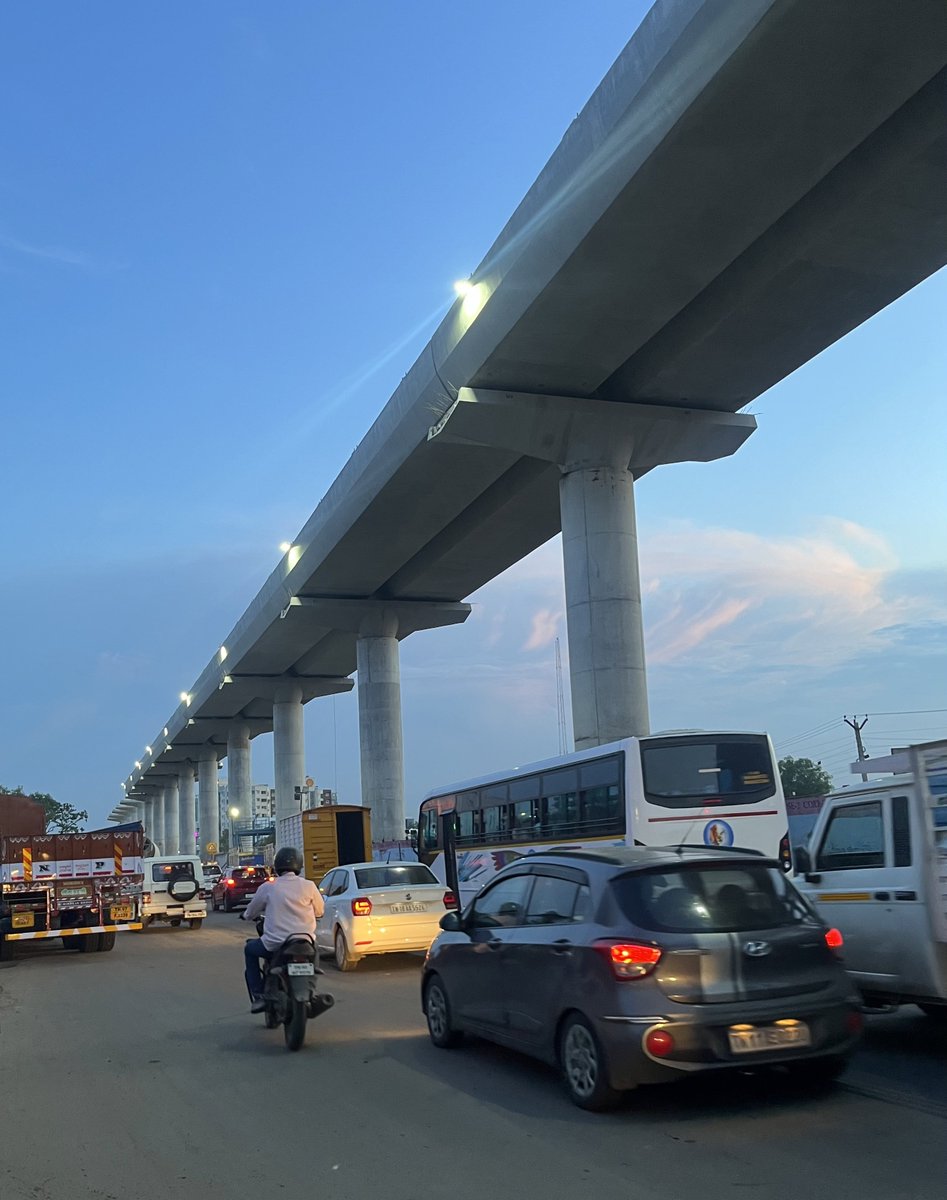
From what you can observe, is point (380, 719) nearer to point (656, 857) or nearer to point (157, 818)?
point (656, 857)

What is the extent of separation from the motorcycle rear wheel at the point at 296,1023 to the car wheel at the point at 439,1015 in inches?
39.7

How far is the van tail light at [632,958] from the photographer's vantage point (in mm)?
6613

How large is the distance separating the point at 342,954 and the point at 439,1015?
267 inches

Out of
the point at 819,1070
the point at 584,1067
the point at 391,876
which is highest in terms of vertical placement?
the point at 391,876

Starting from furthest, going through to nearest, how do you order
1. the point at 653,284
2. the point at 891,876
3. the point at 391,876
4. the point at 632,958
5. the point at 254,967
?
1. the point at 653,284
2. the point at 391,876
3. the point at 254,967
4. the point at 891,876
5. the point at 632,958

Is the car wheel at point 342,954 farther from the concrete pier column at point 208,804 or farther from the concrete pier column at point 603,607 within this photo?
the concrete pier column at point 208,804

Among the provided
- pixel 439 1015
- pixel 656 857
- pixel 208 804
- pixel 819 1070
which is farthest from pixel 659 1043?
pixel 208 804

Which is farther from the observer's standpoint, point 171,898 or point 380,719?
point 380,719

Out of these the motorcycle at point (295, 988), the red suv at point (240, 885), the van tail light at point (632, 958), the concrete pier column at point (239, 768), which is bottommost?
the red suv at point (240, 885)

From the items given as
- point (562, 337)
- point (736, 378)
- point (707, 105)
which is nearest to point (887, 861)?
point (707, 105)

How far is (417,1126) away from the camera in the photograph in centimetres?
670

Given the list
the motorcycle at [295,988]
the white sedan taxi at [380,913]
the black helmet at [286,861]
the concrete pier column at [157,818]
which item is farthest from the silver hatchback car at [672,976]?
the concrete pier column at [157,818]

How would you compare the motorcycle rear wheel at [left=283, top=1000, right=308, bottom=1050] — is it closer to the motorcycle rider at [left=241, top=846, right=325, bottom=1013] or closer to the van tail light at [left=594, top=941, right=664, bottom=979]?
the motorcycle rider at [left=241, top=846, right=325, bottom=1013]

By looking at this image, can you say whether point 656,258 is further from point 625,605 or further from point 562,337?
point 625,605
